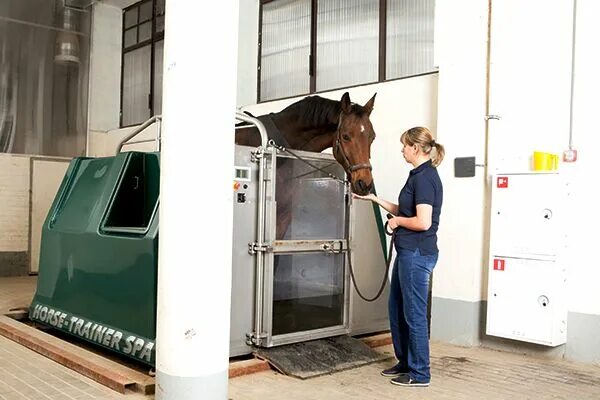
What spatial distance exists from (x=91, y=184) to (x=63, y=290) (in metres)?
0.85

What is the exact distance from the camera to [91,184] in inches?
178

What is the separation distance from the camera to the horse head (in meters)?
4.11

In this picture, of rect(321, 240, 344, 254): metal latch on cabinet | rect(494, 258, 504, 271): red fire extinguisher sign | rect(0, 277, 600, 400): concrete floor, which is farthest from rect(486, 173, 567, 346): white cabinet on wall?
rect(321, 240, 344, 254): metal latch on cabinet

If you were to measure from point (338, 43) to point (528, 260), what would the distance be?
3384mm

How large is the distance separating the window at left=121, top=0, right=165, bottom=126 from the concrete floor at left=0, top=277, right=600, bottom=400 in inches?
226

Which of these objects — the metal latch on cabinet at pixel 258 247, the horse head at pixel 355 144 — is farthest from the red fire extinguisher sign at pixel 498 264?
the metal latch on cabinet at pixel 258 247

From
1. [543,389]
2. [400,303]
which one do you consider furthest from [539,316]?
[400,303]

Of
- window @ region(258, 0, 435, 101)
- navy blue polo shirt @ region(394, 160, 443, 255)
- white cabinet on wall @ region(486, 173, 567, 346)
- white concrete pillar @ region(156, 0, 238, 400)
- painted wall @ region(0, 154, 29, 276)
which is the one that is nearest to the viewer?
white concrete pillar @ region(156, 0, 238, 400)

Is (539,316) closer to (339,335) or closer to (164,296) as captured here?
(339,335)

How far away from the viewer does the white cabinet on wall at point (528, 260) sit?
3.90 m

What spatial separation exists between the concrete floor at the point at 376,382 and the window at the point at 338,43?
2.80 meters

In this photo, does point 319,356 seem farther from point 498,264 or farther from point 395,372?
point 498,264

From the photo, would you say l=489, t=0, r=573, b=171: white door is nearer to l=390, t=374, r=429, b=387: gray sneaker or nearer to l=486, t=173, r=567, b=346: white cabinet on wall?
l=486, t=173, r=567, b=346: white cabinet on wall

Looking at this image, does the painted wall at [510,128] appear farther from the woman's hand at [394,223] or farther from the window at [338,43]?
the woman's hand at [394,223]
